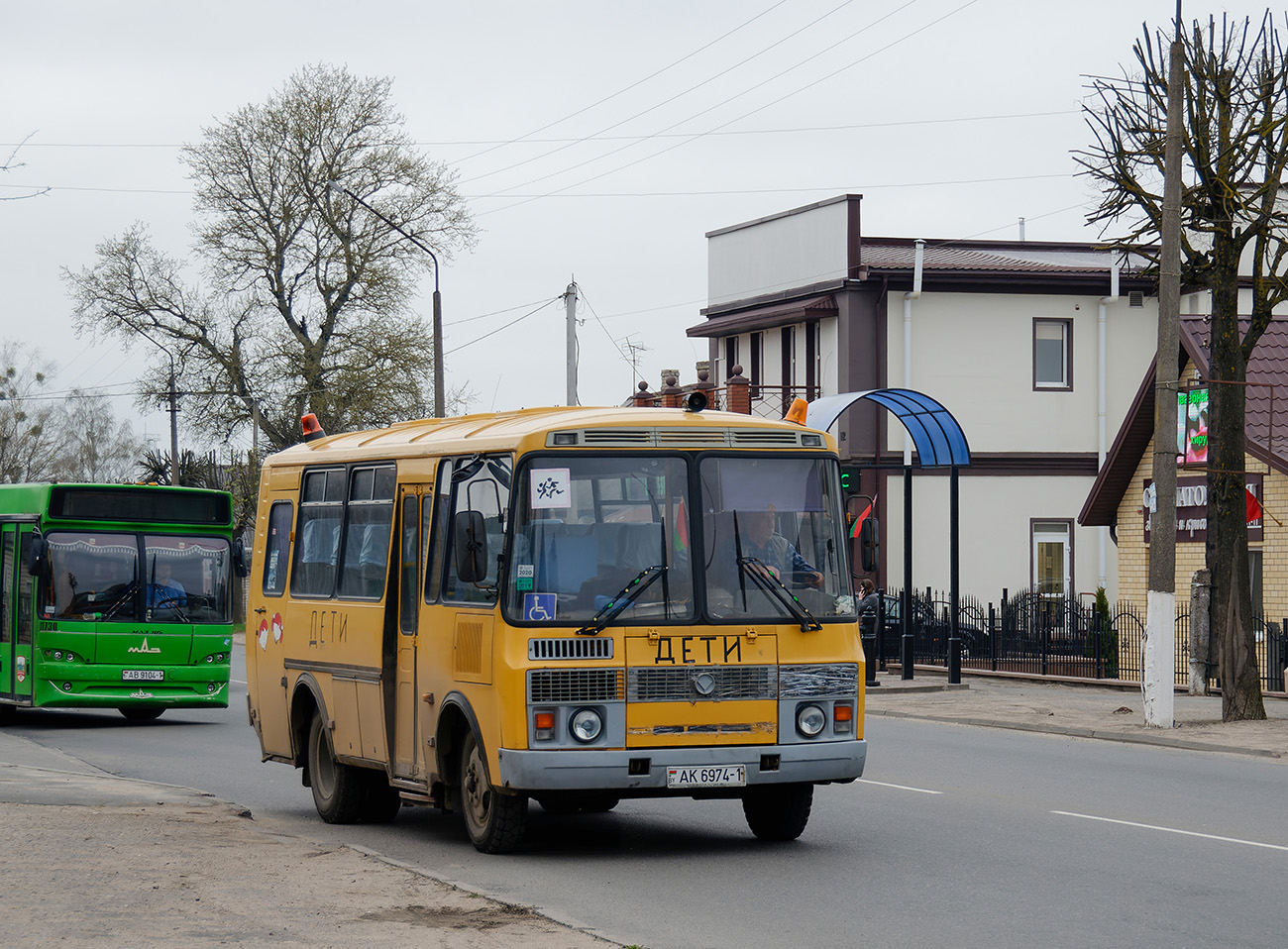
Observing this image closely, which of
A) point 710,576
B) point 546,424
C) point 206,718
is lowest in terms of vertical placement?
point 206,718

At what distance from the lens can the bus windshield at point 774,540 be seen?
1095cm

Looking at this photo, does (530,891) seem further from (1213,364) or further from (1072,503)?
(1072,503)

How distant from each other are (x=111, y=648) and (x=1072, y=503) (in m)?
27.2

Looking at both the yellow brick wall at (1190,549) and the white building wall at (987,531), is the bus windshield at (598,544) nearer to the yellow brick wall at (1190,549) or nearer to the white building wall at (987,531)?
the yellow brick wall at (1190,549)

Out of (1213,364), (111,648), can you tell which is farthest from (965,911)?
(111,648)

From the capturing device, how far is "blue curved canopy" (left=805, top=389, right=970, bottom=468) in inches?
1148

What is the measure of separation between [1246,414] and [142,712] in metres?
18.6

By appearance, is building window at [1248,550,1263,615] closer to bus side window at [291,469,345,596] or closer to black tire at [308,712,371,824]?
bus side window at [291,469,345,596]

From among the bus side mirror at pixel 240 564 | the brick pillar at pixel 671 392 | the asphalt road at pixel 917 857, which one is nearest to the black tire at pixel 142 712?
the bus side mirror at pixel 240 564

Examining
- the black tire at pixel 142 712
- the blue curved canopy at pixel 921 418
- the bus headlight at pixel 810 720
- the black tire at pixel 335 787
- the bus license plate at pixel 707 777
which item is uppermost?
the blue curved canopy at pixel 921 418

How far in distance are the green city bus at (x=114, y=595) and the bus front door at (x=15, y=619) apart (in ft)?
0.05

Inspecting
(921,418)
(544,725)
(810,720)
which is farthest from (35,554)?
(921,418)

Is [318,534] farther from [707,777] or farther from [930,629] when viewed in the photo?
[930,629]

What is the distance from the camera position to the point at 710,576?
10906 millimetres
